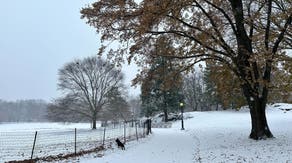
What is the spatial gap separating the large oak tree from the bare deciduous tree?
1415 inches

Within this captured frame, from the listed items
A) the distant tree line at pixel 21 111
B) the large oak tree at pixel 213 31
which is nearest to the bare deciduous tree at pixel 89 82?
the large oak tree at pixel 213 31

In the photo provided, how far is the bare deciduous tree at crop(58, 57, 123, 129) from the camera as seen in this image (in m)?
54.0

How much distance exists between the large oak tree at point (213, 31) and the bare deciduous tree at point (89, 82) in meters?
35.9

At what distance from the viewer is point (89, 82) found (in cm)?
5478

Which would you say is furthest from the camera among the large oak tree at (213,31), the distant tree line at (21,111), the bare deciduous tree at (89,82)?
the distant tree line at (21,111)

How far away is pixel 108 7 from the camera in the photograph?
15.5 m

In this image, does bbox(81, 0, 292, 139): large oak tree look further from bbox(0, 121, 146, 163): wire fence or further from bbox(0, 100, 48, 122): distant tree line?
bbox(0, 100, 48, 122): distant tree line

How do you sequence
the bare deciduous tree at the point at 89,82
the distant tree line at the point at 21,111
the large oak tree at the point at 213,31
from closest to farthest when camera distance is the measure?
the large oak tree at the point at 213,31, the bare deciduous tree at the point at 89,82, the distant tree line at the point at 21,111

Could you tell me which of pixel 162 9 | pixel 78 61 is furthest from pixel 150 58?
pixel 78 61

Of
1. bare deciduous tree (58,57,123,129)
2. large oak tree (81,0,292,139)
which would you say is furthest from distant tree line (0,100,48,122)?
large oak tree (81,0,292,139)

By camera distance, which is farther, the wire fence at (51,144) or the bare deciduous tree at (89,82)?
the bare deciduous tree at (89,82)

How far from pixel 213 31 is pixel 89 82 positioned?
3876 cm

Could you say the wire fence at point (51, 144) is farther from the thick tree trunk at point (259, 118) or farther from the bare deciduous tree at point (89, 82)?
the bare deciduous tree at point (89, 82)

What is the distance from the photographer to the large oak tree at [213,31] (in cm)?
1405
